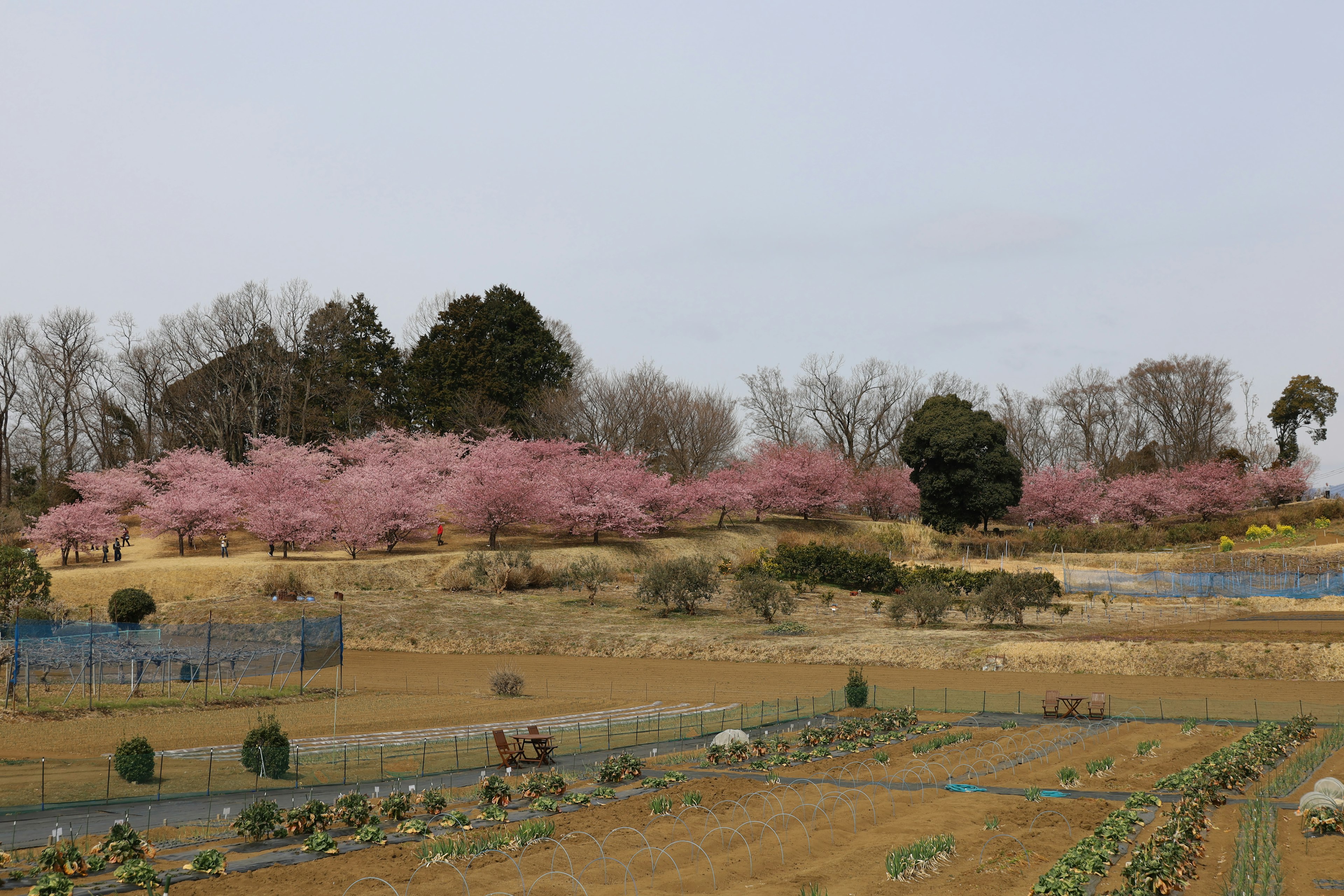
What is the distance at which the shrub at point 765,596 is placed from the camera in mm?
37125

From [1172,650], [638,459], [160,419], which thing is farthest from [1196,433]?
[160,419]

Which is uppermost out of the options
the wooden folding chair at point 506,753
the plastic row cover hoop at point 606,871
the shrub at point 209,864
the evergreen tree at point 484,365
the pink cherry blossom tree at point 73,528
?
the evergreen tree at point 484,365

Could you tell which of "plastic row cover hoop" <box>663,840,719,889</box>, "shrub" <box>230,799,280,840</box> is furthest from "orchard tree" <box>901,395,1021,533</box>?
"shrub" <box>230,799,280,840</box>

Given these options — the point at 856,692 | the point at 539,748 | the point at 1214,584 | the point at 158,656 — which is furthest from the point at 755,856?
the point at 1214,584

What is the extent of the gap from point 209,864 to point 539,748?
7.05 m

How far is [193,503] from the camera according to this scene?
157 feet

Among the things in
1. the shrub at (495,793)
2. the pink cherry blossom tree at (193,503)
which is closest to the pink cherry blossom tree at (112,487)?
the pink cherry blossom tree at (193,503)

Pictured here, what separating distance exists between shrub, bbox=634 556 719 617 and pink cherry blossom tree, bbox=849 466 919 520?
32549mm

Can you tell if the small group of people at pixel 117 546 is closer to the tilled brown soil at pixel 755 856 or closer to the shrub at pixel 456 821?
the shrub at pixel 456 821

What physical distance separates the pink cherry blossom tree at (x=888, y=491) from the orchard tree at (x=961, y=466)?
7.07 meters

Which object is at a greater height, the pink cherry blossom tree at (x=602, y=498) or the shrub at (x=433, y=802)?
the pink cherry blossom tree at (x=602, y=498)

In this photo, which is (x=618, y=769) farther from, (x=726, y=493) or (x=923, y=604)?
(x=726, y=493)

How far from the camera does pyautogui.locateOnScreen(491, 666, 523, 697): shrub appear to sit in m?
26.2

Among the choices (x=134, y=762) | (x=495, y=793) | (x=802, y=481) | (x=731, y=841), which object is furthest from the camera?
(x=802, y=481)
